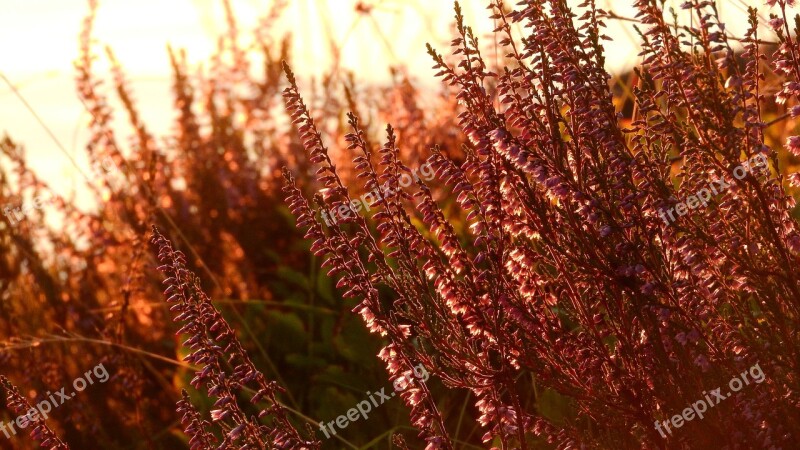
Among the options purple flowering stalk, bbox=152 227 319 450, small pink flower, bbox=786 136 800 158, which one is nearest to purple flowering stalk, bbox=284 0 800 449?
small pink flower, bbox=786 136 800 158

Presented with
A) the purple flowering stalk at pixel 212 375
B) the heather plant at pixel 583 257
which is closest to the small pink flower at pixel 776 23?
the heather plant at pixel 583 257

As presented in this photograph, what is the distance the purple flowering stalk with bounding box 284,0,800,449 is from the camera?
3.01 meters

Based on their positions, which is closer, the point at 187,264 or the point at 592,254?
the point at 592,254

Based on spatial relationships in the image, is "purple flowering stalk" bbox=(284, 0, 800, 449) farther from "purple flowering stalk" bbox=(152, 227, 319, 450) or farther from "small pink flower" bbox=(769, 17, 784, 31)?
"purple flowering stalk" bbox=(152, 227, 319, 450)

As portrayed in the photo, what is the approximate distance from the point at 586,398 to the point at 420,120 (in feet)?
13.4

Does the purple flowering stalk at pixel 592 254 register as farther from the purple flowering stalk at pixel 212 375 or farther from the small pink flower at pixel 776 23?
the purple flowering stalk at pixel 212 375

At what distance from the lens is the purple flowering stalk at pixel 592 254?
3.01 meters

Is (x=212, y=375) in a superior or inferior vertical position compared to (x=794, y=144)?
superior

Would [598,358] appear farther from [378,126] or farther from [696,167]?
[378,126]

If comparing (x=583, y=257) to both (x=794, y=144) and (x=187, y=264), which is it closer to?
(x=794, y=144)

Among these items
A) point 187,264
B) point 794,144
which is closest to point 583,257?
point 794,144

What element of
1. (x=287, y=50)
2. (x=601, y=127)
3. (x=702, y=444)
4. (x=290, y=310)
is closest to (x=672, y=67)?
(x=601, y=127)

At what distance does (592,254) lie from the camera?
120 inches

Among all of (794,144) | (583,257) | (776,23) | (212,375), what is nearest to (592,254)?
(583,257)
